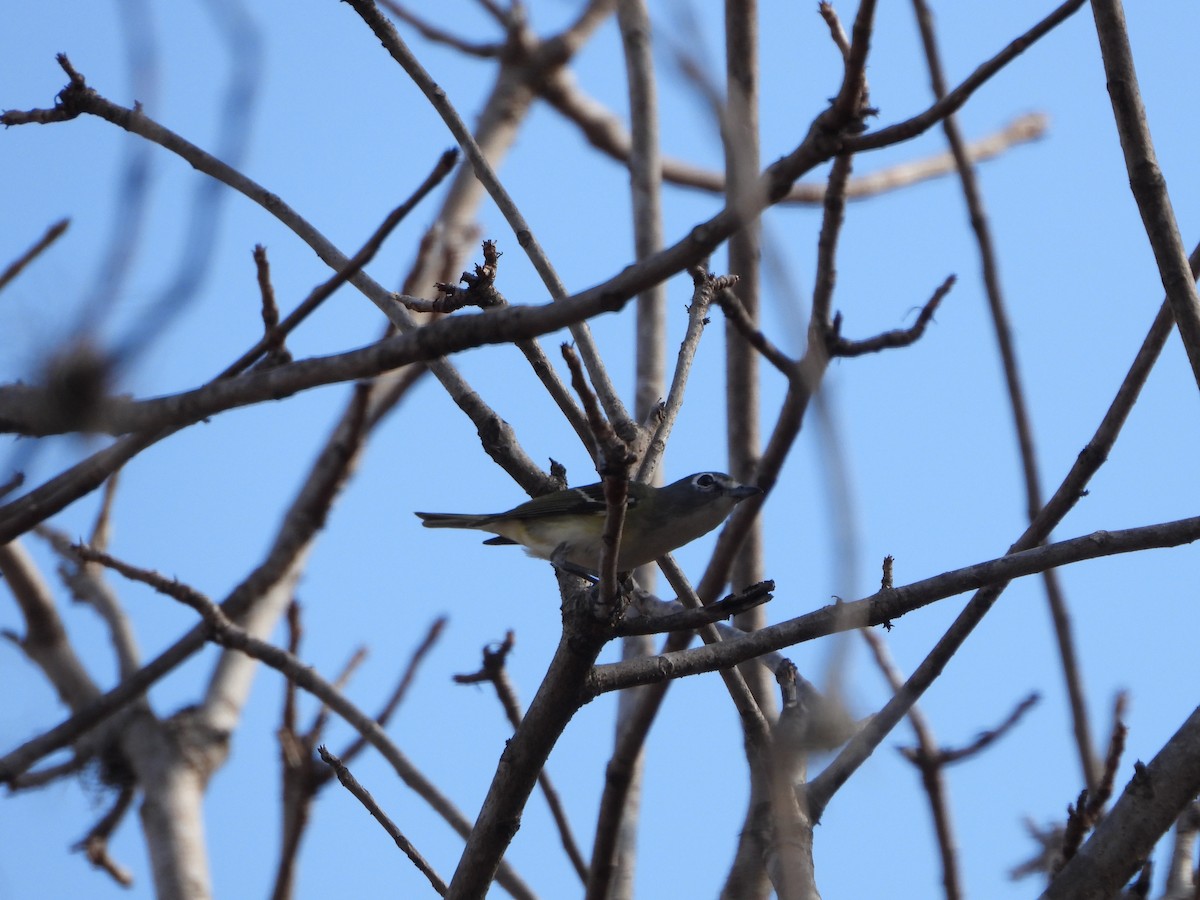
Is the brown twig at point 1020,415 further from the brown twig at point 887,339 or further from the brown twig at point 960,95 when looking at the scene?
the brown twig at point 960,95

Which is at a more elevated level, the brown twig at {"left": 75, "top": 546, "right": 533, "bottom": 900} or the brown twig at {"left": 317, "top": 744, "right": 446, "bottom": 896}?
the brown twig at {"left": 75, "top": 546, "right": 533, "bottom": 900}

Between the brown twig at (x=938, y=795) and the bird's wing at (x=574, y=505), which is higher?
the bird's wing at (x=574, y=505)

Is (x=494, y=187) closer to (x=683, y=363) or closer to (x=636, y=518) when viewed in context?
(x=683, y=363)

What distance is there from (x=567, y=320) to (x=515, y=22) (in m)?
8.13

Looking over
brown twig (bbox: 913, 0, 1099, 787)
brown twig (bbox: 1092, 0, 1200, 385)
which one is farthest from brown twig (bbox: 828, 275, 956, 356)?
brown twig (bbox: 1092, 0, 1200, 385)

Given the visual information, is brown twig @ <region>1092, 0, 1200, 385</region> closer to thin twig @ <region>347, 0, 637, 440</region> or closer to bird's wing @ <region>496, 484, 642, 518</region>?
thin twig @ <region>347, 0, 637, 440</region>

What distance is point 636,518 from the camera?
15.4ft

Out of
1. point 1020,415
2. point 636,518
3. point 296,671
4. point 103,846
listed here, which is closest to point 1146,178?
point 1020,415

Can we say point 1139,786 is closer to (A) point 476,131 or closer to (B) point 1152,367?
(B) point 1152,367

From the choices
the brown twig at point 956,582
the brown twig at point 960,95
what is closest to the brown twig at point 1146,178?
the brown twig at point 956,582

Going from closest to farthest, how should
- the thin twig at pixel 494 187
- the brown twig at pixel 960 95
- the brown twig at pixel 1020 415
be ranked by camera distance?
1. the brown twig at pixel 960 95
2. the thin twig at pixel 494 187
3. the brown twig at pixel 1020 415

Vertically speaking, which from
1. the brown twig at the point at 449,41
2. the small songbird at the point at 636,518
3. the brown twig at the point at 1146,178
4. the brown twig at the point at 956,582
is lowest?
the brown twig at the point at 956,582

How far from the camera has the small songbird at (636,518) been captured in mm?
4441

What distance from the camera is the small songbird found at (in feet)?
14.6
